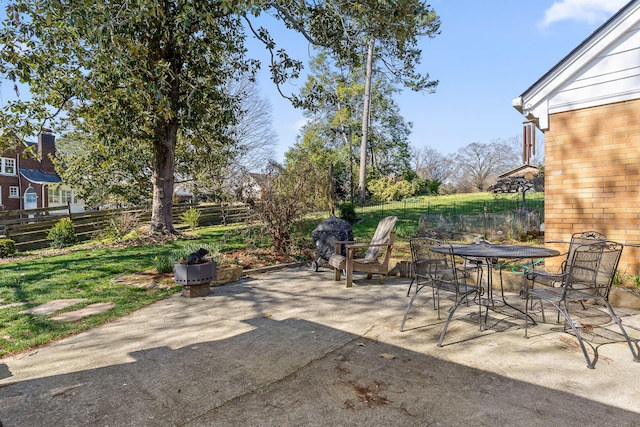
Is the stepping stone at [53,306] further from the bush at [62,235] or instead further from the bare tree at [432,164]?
the bare tree at [432,164]

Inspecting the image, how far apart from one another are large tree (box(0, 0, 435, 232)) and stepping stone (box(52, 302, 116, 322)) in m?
2.99

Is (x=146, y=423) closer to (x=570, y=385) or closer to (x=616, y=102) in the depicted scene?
(x=570, y=385)

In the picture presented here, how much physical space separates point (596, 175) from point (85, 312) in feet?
22.0

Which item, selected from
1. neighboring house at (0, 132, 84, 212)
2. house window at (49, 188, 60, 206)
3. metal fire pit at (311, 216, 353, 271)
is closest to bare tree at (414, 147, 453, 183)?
neighboring house at (0, 132, 84, 212)

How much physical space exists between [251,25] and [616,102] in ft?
24.5

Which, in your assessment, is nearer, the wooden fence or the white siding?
the white siding

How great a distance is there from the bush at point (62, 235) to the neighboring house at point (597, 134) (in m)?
13.0

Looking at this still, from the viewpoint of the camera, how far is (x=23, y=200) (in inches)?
1112

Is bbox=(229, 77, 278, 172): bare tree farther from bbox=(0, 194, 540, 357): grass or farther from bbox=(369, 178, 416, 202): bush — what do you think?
bbox=(0, 194, 540, 357): grass

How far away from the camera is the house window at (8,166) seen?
26619 mm

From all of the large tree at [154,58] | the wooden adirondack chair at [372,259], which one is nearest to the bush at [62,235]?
the large tree at [154,58]

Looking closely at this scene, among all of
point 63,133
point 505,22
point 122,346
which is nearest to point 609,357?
point 122,346

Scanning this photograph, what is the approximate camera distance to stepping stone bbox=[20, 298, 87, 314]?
14.5ft

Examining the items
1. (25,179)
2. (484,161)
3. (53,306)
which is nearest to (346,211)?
(53,306)
